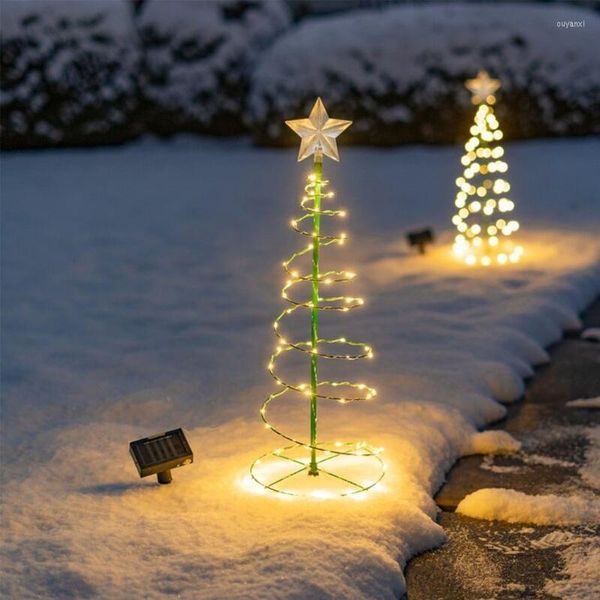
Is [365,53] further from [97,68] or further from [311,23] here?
[97,68]

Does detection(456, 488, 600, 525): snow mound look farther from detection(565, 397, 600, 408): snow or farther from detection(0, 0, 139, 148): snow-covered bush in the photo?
detection(0, 0, 139, 148): snow-covered bush

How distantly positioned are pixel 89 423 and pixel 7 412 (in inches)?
18.8

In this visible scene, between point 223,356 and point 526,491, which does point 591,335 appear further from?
point 223,356

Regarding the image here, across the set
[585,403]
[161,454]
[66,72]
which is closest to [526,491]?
[585,403]

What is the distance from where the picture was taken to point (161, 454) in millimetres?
3781

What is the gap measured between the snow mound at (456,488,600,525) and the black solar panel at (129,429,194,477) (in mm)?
1120

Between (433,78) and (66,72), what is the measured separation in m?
4.39

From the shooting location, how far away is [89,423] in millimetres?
4535

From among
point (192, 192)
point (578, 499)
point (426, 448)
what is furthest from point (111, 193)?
point (578, 499)

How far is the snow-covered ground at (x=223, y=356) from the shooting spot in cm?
331

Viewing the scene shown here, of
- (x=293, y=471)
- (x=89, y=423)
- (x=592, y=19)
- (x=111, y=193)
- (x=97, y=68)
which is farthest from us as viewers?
(x=592, y=19)

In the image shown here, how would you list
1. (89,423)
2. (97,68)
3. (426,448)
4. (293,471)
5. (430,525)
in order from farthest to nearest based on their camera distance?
(97,68) → (89,423) → (426,448) → (293,471) → (430,525)

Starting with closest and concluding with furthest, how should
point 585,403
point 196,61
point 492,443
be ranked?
point 492,443
point 585,403
point 196,61

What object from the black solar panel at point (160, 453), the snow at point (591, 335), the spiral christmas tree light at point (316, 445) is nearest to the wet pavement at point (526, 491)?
the snow at point (591, 335)
